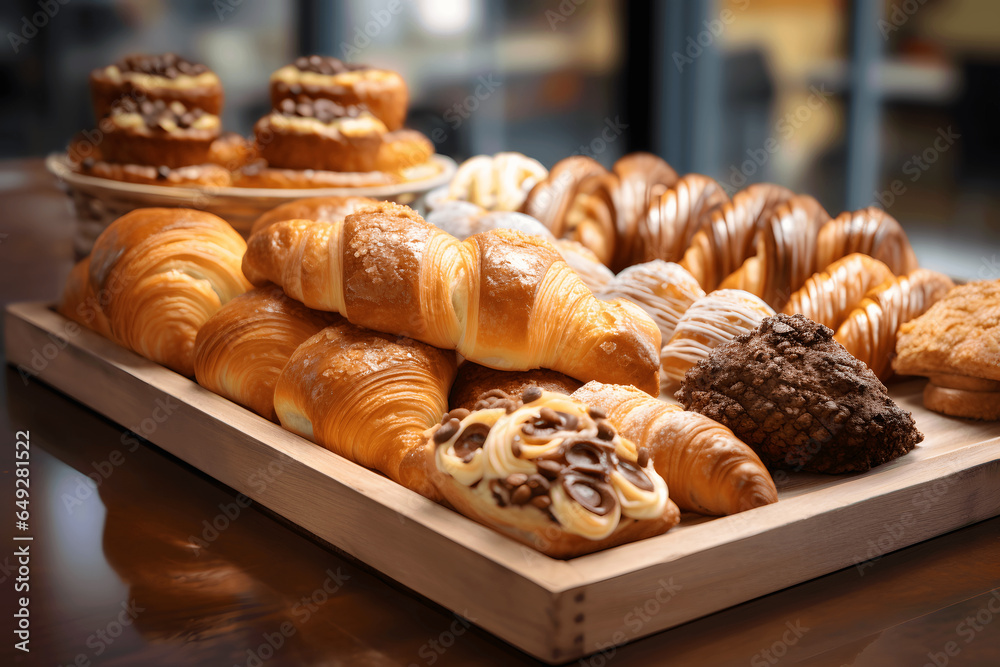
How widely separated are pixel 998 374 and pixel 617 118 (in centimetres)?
293

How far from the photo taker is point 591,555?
0.89m

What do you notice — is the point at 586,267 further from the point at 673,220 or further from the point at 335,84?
the point at 335,84

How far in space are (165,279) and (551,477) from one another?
2.66 ft

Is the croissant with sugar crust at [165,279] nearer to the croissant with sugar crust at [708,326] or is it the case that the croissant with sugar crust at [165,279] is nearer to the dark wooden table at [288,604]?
the dark wooden table at [288,604]

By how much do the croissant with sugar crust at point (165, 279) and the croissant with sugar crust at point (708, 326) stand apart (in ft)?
Answer: 2.20

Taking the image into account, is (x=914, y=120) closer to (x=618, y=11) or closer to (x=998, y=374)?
(x=618, y=11)

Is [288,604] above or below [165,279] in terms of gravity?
below

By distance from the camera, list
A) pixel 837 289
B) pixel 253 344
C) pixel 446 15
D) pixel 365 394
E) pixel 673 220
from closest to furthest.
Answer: pixel 365 394
pixel 253 344
pixel 837 289
pixel 673 220
pixel 446 15

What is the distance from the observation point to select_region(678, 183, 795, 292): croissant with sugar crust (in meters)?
1.71

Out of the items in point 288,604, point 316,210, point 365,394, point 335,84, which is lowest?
point 288,604

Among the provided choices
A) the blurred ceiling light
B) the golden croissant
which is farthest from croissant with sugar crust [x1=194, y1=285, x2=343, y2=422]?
the blurred ceiling light

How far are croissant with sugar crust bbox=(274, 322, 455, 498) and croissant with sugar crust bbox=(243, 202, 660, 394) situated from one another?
32mm

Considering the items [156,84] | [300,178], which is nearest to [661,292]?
[300,178]

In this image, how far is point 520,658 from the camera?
34.0 inches
